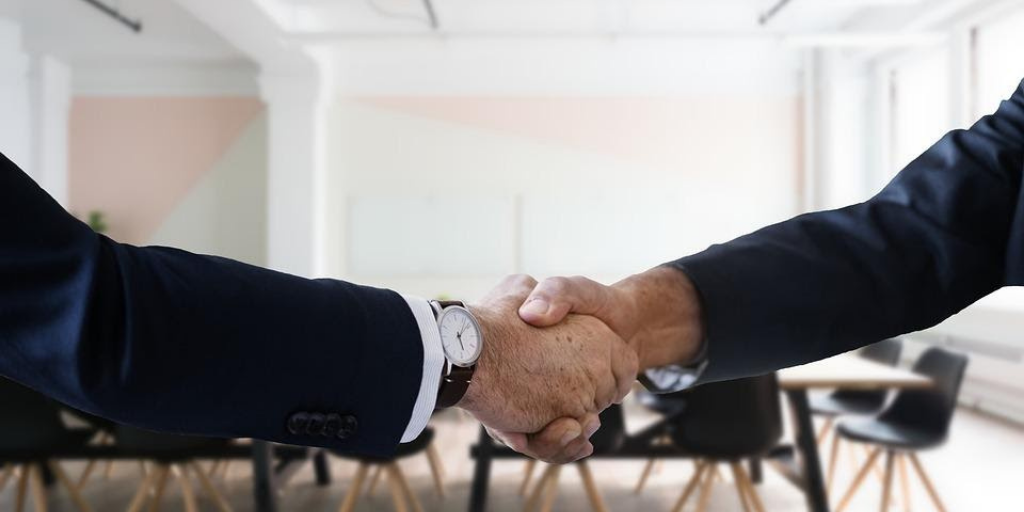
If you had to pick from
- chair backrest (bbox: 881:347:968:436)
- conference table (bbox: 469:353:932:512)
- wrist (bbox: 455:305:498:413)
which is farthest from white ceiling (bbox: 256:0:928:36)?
wrist (bbox: 455:305:498:413)

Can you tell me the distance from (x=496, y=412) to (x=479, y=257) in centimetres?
645

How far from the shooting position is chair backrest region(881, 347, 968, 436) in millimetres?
3029

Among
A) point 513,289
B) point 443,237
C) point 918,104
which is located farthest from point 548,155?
point 513,289

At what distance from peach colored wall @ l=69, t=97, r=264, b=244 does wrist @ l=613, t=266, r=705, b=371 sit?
739 centimetres

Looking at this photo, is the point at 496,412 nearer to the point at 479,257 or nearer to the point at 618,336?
the point at 618,336

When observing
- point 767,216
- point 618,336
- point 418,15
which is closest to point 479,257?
point 418,15

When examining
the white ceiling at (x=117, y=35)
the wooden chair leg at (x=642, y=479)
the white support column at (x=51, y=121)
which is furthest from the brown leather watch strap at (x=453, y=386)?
the white support column at (x=51, y=121)

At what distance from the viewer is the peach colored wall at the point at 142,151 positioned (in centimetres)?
779

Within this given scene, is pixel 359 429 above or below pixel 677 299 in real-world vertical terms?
below

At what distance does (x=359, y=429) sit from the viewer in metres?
0.82

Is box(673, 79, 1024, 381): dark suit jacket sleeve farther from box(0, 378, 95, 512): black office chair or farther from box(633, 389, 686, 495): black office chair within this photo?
box(0, 378, 95, 512): black office chair

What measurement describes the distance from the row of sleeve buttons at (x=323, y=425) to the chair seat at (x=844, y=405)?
12.4 feet

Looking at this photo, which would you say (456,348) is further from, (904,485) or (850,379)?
(904,485)

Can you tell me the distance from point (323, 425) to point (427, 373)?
14 centimetres
